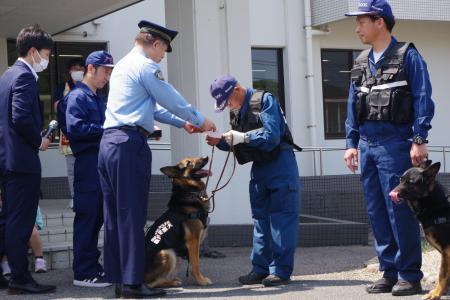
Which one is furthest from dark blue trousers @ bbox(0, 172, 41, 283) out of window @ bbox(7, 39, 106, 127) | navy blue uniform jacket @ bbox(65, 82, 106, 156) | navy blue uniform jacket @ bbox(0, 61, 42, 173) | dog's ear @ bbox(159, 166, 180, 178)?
window @ bbox(7, 39, 106, 127)

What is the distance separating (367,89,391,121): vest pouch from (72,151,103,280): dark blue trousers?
2618 mm

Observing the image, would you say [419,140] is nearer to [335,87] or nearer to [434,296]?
[434,296]

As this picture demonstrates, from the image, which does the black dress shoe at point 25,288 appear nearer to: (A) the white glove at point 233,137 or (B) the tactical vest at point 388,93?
(A) the white glove at point 233,137

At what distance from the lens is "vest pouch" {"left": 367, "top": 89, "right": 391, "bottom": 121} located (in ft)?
19.1

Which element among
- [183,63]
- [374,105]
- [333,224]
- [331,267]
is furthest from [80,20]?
[374,105]

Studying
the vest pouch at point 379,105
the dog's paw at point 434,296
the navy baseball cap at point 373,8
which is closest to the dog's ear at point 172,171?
the vest pouch at point 379,105

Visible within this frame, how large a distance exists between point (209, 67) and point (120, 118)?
3332 millimetres

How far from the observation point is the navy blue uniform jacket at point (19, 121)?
623 centimetres

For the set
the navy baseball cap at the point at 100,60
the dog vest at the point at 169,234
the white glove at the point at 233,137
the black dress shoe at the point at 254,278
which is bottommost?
the black dress shoe at the point at 254,278

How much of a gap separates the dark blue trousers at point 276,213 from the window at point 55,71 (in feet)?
24.0

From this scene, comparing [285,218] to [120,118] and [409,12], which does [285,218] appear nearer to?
[120,118]

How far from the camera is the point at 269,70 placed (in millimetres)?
15086

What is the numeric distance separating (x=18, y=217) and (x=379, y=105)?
322 centimetres

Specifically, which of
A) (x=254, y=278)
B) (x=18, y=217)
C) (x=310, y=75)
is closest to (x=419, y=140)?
(x=254, y=278)
